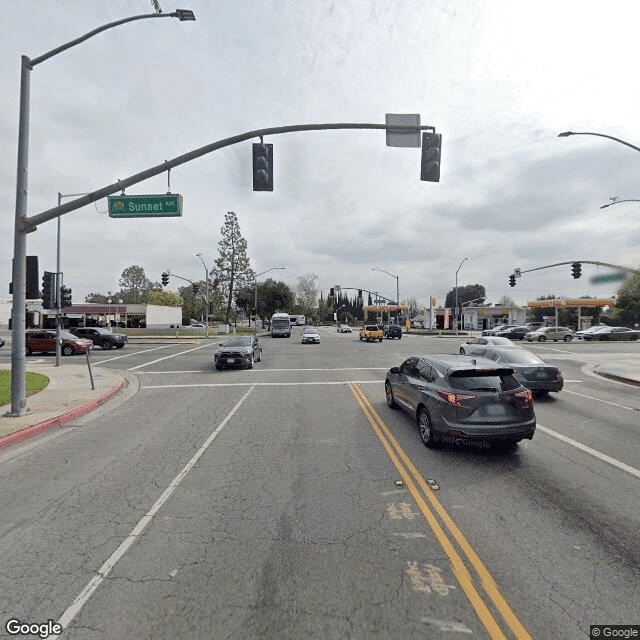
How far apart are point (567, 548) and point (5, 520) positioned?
20.8 ft

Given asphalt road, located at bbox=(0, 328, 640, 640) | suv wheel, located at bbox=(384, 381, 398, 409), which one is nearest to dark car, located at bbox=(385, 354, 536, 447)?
asphalt road, located at bbox=(0, 328, 640, 640)

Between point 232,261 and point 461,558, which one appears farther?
point 232,261

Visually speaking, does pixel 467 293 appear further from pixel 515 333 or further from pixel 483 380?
pixel 483 380

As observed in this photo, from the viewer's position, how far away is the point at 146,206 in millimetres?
10375

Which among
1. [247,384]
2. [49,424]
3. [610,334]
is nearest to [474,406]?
[49,424]

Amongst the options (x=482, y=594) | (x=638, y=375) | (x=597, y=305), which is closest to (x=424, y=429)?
(x=482, y=594)

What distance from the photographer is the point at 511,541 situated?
13.7 ft

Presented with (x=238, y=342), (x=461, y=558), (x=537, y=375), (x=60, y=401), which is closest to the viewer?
(x=461, y=558)

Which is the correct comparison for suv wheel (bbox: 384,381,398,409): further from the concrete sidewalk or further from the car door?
the concrete sidewalk

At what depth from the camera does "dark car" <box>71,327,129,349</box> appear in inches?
1186

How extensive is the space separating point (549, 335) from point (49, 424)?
139 feet

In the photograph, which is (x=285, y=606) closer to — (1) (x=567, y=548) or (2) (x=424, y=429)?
(1) (x=567, y=548)

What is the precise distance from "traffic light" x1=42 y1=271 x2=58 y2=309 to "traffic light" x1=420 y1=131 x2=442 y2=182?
A: 47.6 feet

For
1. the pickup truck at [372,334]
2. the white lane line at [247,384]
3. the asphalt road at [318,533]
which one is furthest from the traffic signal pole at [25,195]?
the pickup truck at [372,334]
